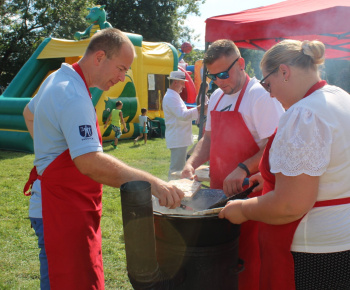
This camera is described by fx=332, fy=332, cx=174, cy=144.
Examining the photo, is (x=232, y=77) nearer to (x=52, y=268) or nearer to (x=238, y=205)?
(x=238, y=205)

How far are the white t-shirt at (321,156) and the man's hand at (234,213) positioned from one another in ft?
0.79

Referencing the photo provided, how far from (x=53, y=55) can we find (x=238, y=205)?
9.44 metres

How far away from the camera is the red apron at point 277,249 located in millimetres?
1430

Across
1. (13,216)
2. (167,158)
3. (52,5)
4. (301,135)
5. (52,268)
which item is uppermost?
(52,5)

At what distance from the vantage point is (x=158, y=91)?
468 inches

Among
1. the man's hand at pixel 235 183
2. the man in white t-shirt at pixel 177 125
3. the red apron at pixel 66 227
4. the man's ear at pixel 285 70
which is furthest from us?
the man in white t-shirt at pixel 177 125

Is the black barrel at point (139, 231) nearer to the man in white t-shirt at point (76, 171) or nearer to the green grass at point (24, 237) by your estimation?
the man in white t-shirt at point (76, 171)

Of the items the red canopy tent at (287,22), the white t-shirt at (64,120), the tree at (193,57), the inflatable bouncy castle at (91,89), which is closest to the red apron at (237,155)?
the white t-shirt at (64,120)

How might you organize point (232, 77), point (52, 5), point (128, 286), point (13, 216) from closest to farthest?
point (232, 77), point (128, 286), point (13, 216), point (52, 5)

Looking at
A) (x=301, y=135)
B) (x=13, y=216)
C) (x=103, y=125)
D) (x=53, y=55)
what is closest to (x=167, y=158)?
(x=103, y=125)

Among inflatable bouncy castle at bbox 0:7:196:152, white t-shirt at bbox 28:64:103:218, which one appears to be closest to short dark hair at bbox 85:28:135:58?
white t-shirt at bbox 28:64:103:218

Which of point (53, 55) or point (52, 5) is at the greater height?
point (52, 5)

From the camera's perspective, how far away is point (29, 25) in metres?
23.0

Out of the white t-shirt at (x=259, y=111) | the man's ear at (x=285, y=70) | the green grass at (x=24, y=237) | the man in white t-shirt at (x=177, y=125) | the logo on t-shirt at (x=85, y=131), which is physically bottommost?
the green grass at (x=24, y=237)
